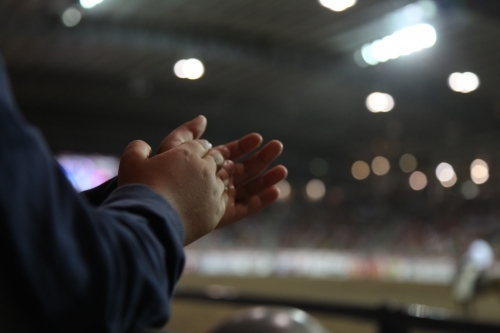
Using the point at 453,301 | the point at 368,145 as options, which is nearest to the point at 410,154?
the point at 368,145

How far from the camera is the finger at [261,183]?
84 cm

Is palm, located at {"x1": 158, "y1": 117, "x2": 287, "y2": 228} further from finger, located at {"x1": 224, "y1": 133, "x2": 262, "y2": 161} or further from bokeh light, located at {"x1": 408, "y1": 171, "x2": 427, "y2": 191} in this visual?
bokeh light, located at {"x1": 408, "y1": 171, "x2": 427, "y2": 191}

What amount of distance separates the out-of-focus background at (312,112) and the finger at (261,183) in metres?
0.58

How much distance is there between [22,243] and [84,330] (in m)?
0.08

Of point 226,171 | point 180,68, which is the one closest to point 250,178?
point 226,171

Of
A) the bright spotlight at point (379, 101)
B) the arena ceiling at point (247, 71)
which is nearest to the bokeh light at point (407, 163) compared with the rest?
the arena ceiling at point (247, 71)

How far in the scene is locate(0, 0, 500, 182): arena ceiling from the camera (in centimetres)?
507

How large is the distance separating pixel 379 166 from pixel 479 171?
285cm

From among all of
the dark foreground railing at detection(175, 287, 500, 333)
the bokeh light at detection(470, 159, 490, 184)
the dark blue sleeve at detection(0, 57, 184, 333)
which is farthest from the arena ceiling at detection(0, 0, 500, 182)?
the bokeh light at detection(470, 159, 490, 184)

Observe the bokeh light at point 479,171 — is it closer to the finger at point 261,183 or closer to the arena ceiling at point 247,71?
the arena ceiling at point 247,71

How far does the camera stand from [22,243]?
1.18 feet

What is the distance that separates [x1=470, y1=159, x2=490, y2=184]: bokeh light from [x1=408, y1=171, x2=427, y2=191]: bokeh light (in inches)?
53.6

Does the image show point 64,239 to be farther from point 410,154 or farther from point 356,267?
point 410,154

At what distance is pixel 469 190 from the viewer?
1616cm
